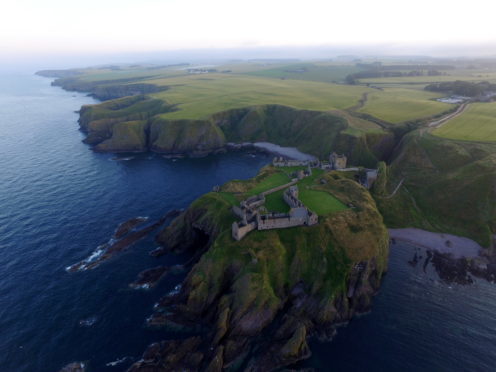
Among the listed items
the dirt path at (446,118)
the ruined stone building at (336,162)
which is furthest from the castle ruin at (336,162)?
the dirt path at (446,118)

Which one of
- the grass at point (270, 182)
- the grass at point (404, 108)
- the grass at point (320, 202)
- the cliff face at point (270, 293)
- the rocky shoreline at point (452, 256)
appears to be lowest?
the rocky shoreline at point (452, 256)

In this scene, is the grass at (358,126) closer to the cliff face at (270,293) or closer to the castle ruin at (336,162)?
the castle ruin at (336,162)

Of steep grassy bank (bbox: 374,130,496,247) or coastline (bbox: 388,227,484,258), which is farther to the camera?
steep grassy bank (bbox: 374,130,496,247)

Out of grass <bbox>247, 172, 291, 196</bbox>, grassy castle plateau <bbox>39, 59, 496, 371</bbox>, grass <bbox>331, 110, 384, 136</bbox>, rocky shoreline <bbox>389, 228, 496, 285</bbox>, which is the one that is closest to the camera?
grassy castle plateau <bbox>39, 59, 496, 371</bbox>

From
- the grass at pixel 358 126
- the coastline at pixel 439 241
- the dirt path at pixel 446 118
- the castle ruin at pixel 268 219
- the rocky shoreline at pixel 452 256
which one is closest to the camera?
the castle ruin at pixel 268 219

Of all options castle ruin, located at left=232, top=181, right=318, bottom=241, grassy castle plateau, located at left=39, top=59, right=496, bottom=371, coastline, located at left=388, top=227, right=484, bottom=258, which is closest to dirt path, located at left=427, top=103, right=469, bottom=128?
grassy castle plateau, located at left=39, top=59, right=496, bottom=371

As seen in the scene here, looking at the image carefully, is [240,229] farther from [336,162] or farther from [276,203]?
[336,162]

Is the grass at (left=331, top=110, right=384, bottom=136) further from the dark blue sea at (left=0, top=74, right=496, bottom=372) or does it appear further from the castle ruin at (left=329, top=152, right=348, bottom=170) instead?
the dark blue sea at (left=0, top=74, right=496, bottom=372)
